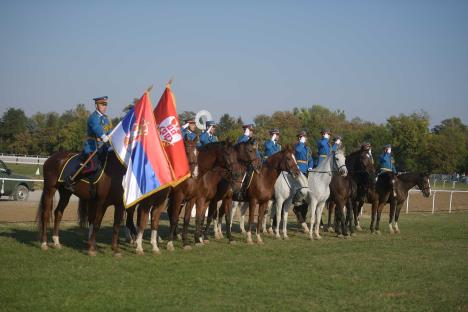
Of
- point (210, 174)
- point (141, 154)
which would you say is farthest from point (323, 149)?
point (141, 154)

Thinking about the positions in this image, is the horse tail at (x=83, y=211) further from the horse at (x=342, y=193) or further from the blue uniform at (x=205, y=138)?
the horse at (x=342, y=193)

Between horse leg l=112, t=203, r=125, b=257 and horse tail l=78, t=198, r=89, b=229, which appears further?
horse tail l=78, t=198, r=89, b=229

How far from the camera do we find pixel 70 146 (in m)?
75.3

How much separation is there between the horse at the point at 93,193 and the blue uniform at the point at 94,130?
1.49 feet

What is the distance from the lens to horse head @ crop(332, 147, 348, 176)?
16.8m

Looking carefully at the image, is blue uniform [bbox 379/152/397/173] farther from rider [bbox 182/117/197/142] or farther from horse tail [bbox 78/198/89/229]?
horse tail [bbox 78/198/89/229]

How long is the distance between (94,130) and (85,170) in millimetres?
943

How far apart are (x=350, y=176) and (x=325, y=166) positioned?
4.05 feet

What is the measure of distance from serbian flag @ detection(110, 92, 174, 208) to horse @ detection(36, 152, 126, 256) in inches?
12.6

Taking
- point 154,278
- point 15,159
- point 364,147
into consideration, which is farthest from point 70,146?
point 154,278

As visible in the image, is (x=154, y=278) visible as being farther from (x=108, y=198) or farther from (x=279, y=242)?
(x=279, y=242)

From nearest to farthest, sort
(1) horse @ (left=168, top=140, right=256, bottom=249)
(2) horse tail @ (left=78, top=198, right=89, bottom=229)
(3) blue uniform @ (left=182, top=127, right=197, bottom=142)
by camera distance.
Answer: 1. (1) horse @ (left=168, top=140, right=256, bottom=249)
2. (2) horse tail @ (left=78, top=198, right=89, bottom=229)
3. (3) blue uniform @ (left=182, top=127, right=197, bottom=142)

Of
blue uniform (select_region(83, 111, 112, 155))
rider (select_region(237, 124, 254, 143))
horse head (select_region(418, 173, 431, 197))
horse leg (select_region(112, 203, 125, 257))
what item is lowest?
horse leg (select_region(112, 203, 125, 257))

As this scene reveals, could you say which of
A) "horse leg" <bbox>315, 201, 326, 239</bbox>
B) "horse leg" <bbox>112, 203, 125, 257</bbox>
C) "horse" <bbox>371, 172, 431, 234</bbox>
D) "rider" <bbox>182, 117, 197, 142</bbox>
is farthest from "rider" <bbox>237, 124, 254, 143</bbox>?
"horse" <bbox>371, 172, 431, 234</bbox>
